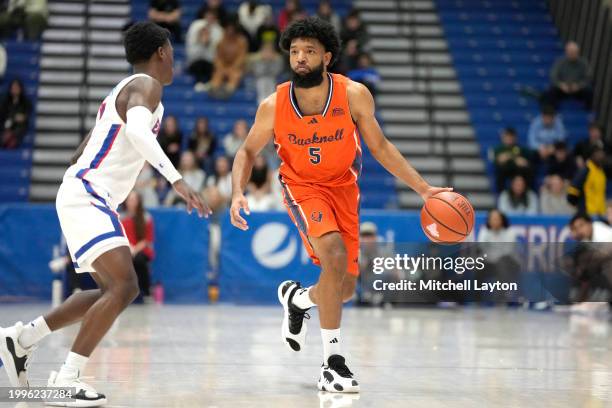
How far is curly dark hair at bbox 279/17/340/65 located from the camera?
6.03m

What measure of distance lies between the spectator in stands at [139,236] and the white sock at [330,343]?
663 centimetres

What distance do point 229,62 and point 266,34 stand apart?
78cm

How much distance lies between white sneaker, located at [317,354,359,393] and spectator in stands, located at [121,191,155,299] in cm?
674

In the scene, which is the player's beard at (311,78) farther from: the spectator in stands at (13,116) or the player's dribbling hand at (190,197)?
the spectator in stands at (13,116)

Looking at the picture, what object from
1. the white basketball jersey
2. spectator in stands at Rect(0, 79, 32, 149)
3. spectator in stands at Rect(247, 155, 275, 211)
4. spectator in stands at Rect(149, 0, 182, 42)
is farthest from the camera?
spectator in stands at Rect(149, 0, 182, 42)

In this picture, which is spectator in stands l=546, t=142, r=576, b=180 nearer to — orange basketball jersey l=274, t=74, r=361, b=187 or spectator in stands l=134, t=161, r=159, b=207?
spectator in stands l=134, t=161, r=159, b=207

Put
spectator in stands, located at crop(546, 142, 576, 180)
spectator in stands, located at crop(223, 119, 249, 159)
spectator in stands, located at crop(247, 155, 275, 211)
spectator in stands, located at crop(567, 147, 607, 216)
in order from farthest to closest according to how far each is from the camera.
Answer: spectator in stands, located at crop(546, 142, 576, 180), spectator in stands, located at crop(223, 119, 249, 159), spectator in stands, located at crop(567, 147, 607, 216), spectator in stands, located at crop(247, 155, 275, 211)

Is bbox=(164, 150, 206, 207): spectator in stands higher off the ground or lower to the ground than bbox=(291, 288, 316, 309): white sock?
lower

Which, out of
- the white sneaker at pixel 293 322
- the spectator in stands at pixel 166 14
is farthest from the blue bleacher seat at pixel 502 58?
the white sneaker at pixel 293 322

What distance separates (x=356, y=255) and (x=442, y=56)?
13.0 m

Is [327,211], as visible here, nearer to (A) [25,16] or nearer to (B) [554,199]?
(B) [554,199]

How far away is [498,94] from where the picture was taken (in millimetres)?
18078

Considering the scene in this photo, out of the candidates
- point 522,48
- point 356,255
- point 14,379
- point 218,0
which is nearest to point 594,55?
point 522,48

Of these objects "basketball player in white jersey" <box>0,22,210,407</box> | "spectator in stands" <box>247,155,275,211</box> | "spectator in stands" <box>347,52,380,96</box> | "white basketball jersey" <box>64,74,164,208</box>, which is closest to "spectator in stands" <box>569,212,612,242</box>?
"spectator in stands" <box>247,155,275,211</box>
